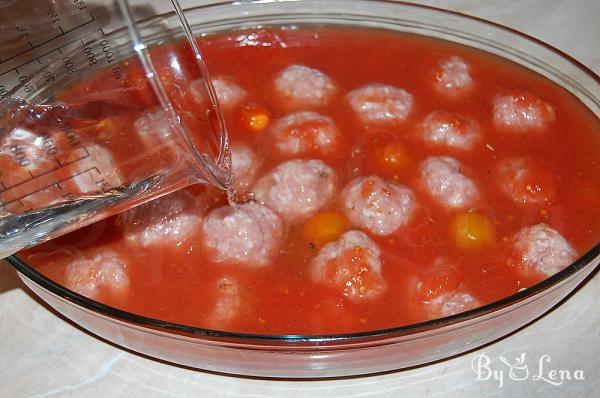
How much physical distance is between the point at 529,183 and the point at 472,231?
274mm

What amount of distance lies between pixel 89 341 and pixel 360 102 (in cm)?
125

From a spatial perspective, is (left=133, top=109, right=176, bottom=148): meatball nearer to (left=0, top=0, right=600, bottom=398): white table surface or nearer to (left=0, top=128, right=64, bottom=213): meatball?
(left=0, top=128, right=64, bottom=213): meatball

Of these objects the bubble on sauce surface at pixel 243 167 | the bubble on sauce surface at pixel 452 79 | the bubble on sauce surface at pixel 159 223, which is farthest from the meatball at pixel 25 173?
the bubble on sauce surface at pixel 452 79

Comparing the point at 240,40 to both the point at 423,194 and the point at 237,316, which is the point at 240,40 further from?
the point at 237,316

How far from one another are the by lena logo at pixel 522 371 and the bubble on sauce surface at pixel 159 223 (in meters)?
0.98

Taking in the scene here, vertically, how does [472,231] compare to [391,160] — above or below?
below

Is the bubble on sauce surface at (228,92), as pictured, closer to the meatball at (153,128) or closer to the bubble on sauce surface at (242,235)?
the bubble on sauce surface at (242,235)

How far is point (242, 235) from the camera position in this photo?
2.10 m

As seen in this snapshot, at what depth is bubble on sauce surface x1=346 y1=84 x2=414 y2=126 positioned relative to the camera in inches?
98.4

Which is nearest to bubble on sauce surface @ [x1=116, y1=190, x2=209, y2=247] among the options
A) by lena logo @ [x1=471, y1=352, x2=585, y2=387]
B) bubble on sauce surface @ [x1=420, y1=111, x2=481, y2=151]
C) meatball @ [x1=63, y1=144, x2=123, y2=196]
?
meatball @ [x1=63, y1=144, x2=123, y2=196]

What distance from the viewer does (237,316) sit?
6.47 feet

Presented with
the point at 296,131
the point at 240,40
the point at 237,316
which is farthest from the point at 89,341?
the point at 240,40

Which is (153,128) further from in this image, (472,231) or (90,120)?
(472,231)

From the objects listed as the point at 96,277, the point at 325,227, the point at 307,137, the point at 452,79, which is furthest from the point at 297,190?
the point at 452,79
